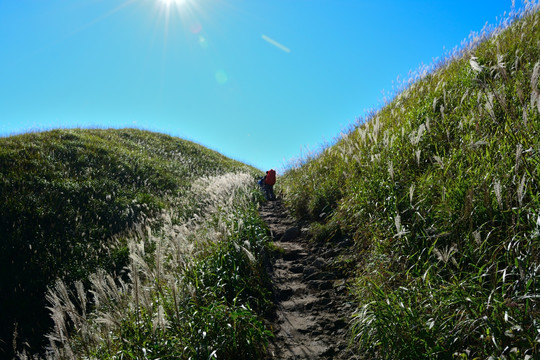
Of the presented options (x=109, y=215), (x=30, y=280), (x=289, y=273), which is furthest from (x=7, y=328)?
(x=289, y=273)

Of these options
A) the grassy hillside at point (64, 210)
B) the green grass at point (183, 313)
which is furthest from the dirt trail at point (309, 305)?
the grassy hillside at point (64, 210)

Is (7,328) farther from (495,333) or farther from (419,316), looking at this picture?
(495,333)

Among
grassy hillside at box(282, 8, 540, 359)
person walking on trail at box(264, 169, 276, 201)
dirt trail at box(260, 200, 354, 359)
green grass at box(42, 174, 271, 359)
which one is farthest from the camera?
person walking on trail at box(264, 169, 276, 201)

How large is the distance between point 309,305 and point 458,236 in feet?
7.14

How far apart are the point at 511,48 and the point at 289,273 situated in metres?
5.98

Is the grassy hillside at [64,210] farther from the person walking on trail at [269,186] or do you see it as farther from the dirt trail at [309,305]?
the person walking on trail at [269,186]

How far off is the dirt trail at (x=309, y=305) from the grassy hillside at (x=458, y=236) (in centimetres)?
31

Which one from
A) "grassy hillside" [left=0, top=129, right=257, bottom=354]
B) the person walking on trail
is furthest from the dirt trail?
the person walking on trail

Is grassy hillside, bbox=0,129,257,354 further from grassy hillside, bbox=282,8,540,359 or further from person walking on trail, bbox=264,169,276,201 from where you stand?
grassy hillside, bbox=282,8,540,359

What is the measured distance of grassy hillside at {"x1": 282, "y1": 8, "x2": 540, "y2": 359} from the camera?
90.7 inches

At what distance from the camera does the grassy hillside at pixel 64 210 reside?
24.2 ft

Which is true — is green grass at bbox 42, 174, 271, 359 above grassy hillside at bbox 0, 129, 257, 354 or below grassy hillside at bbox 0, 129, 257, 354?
below

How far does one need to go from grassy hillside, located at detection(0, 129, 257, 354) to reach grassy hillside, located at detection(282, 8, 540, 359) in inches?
158

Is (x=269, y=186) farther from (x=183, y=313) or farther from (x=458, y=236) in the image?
(x=458, y=236)
